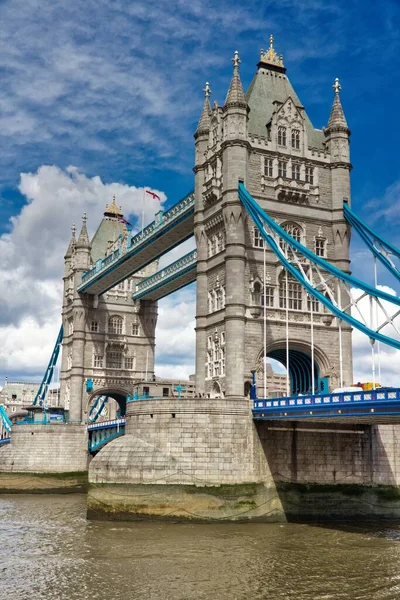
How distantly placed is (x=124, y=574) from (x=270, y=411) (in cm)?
1319

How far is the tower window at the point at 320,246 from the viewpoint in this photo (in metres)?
43.0

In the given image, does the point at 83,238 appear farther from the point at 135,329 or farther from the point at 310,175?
the point at 310,175

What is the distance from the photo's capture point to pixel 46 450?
58875mm

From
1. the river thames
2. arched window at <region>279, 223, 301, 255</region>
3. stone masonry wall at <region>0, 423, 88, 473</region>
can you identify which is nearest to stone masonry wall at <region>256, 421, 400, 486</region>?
the river thames

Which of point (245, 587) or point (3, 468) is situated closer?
point (245, 587)

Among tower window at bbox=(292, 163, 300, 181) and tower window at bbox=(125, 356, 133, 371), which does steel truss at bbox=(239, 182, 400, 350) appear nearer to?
tower window at bbox=(292, 163, 300, 181)

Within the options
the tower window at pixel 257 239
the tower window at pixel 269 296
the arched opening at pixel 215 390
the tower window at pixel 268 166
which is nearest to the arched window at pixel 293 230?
the tower window at pixel 257 239

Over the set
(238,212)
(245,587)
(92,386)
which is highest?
(238,212)

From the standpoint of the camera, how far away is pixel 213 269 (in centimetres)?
4316

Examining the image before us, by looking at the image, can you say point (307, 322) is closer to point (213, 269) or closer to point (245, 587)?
point (213, 269)

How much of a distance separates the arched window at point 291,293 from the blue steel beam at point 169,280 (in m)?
12.0

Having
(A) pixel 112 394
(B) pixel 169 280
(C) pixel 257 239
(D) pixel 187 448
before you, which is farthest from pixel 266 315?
(A) pixel 112 394

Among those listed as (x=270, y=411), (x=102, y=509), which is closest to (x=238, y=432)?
(x=270, y=411)

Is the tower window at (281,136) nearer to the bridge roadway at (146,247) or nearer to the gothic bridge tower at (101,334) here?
the bridge roadway at (146,247)
